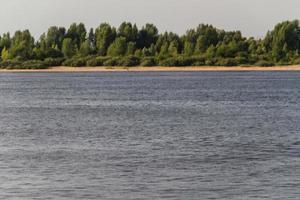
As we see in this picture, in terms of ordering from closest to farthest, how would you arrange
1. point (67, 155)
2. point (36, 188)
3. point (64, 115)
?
point (36, 188) < point (67, 155) < point (64, 115)

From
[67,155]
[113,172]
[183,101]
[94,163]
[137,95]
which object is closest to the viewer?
[113,172]

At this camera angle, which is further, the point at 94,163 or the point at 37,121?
the point at 37,121

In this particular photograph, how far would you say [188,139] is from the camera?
162 feet

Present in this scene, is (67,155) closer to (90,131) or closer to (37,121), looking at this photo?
(90,131)

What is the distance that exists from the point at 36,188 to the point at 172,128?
2520cm

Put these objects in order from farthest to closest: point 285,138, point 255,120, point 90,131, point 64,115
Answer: point 64,115 < point 255,120 < point 90,131 < point 285,138

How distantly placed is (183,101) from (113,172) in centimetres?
5608

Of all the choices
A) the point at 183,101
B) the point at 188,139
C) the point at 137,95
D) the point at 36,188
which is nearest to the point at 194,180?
the point at 36,188

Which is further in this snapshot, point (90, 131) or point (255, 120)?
point (255, 120)

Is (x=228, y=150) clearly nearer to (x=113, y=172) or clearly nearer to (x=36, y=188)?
(x=113, y=172)

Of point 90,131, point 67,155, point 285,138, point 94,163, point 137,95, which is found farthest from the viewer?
point 137,95

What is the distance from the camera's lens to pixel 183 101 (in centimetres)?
9206

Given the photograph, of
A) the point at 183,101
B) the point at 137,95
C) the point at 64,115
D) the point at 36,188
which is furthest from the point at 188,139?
the point at 137,95

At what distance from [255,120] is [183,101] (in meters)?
28.9
